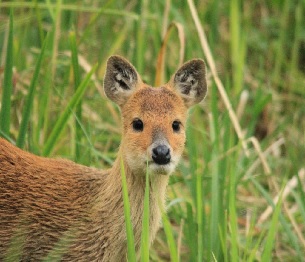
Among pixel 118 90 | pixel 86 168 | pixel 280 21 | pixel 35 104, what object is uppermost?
pixel 280 21

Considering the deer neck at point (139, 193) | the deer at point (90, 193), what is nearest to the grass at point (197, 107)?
the deer neck at point (139, 193)

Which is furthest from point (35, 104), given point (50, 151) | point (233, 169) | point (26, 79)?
point (233, 169)

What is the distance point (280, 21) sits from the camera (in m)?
8.98

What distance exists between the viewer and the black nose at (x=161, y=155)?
513cm

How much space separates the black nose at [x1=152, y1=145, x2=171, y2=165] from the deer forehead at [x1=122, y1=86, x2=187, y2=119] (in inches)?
9.4

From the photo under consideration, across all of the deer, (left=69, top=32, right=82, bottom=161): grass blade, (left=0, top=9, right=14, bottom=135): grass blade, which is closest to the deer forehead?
the deer

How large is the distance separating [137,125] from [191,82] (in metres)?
0.58

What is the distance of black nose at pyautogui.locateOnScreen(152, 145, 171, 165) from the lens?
5.13 meters

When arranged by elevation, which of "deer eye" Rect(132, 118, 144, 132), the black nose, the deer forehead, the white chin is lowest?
the white chin

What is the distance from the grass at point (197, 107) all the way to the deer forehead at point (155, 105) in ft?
1.15

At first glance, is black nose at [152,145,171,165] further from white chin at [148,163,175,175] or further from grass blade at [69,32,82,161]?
grass blade at [69,32,82,161]

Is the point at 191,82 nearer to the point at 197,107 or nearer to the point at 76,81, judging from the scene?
the point at 76,81

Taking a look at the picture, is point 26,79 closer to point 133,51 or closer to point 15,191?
point 133,51

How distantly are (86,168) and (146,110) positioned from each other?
0.54 meters
